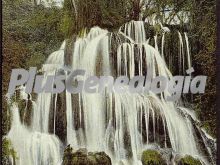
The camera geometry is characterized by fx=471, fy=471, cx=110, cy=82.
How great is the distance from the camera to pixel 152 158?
8.65ft

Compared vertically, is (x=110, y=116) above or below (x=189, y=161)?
above

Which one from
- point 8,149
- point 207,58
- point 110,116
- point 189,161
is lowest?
point 189,161

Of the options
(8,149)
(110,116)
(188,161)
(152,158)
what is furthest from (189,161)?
(8,149)

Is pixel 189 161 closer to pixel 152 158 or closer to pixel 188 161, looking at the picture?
pixel 188 161

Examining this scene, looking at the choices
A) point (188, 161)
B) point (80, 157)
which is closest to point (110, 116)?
point (80, 157)

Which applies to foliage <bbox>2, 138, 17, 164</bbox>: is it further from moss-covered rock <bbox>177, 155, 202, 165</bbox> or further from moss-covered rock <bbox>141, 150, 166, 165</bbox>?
moss-covered rock <bbox>177, 155, 202, 165</bbox>

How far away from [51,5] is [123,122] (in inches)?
30.5

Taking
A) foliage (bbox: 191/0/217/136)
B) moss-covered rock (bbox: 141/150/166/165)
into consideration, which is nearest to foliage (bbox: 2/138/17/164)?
moss-covered rock (bbox: 141/150/166/165)

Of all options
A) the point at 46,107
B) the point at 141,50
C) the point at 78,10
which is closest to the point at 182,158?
the point at 141,50

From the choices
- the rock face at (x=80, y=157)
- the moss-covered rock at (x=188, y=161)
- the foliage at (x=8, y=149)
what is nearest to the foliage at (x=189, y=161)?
the moss-covered rock at (x=188, y=161)

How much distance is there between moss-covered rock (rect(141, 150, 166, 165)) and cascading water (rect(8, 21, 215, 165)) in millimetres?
33

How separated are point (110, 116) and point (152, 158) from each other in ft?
1.09

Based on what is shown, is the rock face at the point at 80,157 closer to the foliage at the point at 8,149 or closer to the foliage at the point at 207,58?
the foliage at the point at 8,149

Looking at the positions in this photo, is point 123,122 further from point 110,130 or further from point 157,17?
point 157,17
